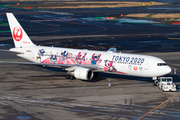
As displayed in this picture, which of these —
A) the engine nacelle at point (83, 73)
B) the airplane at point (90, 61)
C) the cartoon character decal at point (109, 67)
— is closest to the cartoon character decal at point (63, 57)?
the airplane at point (90, 61)

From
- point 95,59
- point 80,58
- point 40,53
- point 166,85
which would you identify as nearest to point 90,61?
point 95,59

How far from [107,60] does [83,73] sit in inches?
180

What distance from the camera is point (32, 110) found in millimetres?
32719

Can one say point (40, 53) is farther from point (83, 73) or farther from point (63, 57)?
point (83, 73)

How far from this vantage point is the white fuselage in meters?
43.2

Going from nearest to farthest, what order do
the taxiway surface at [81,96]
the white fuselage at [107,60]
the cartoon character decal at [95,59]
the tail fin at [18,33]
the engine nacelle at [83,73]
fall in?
the taxiway surface at [81,96], the white fuselage at [107,60], the engine nacelle at [83,73], the cartoon character decal at [95,59], the tail fin at [18,33]

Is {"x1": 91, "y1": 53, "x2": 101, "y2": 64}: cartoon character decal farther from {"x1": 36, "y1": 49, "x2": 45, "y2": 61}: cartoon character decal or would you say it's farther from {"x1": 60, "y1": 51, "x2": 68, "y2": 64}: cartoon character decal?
{"x1": 36, "y1": 49, "x2": 45, "y2": 61}: cartoon character decal

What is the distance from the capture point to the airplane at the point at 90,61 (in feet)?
142

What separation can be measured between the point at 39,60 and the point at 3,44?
30.0 metres

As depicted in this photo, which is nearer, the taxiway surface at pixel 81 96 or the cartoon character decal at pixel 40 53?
the taxiway surface at pixel 81 96

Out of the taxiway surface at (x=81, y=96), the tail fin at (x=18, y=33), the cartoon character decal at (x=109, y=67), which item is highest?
the tail fin at (x=18, y=33)

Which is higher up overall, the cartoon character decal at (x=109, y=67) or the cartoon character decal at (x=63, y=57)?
the cartoon character decal at (x=63, y=57)

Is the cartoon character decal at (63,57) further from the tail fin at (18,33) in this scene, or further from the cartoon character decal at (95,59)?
the tail fin at (18,33)

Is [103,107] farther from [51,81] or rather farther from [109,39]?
[109,39]
